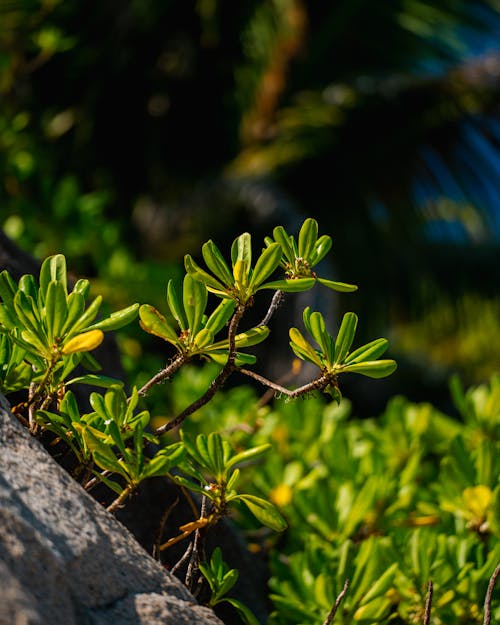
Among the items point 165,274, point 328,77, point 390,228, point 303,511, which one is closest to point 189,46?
point 328,77

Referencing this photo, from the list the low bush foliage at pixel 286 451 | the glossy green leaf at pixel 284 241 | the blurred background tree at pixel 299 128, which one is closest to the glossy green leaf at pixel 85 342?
the low bush foliage at pixel 286 451

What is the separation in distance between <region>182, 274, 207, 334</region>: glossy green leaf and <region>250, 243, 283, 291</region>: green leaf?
57 mm

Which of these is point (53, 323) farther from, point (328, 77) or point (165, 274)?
point (328, 77)

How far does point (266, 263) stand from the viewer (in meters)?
0.77

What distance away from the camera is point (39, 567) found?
61 centimetres

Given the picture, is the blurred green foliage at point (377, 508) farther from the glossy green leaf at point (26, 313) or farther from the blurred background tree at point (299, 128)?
the blurred background tree at point (299, 128)

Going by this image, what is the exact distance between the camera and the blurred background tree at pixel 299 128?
6.69 metres

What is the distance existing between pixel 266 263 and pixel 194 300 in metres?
0.09

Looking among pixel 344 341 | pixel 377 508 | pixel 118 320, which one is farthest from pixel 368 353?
pixel 377 508

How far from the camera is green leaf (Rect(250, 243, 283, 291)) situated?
2.52 feet

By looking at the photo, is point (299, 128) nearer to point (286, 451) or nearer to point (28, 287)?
point (286, 451)

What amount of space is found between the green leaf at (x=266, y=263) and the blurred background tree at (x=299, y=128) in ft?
18.4

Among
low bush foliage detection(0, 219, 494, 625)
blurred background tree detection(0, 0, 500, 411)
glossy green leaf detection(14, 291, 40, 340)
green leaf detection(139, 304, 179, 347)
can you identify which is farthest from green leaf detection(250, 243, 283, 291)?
blurred background tree detection(0, 0, 500, 411)

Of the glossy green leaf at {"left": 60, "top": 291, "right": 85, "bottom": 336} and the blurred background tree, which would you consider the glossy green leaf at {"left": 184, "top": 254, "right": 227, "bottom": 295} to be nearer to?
the glossy green leaf at {"left": 60, "top": 291, "right": 85, "bottom": 336}
